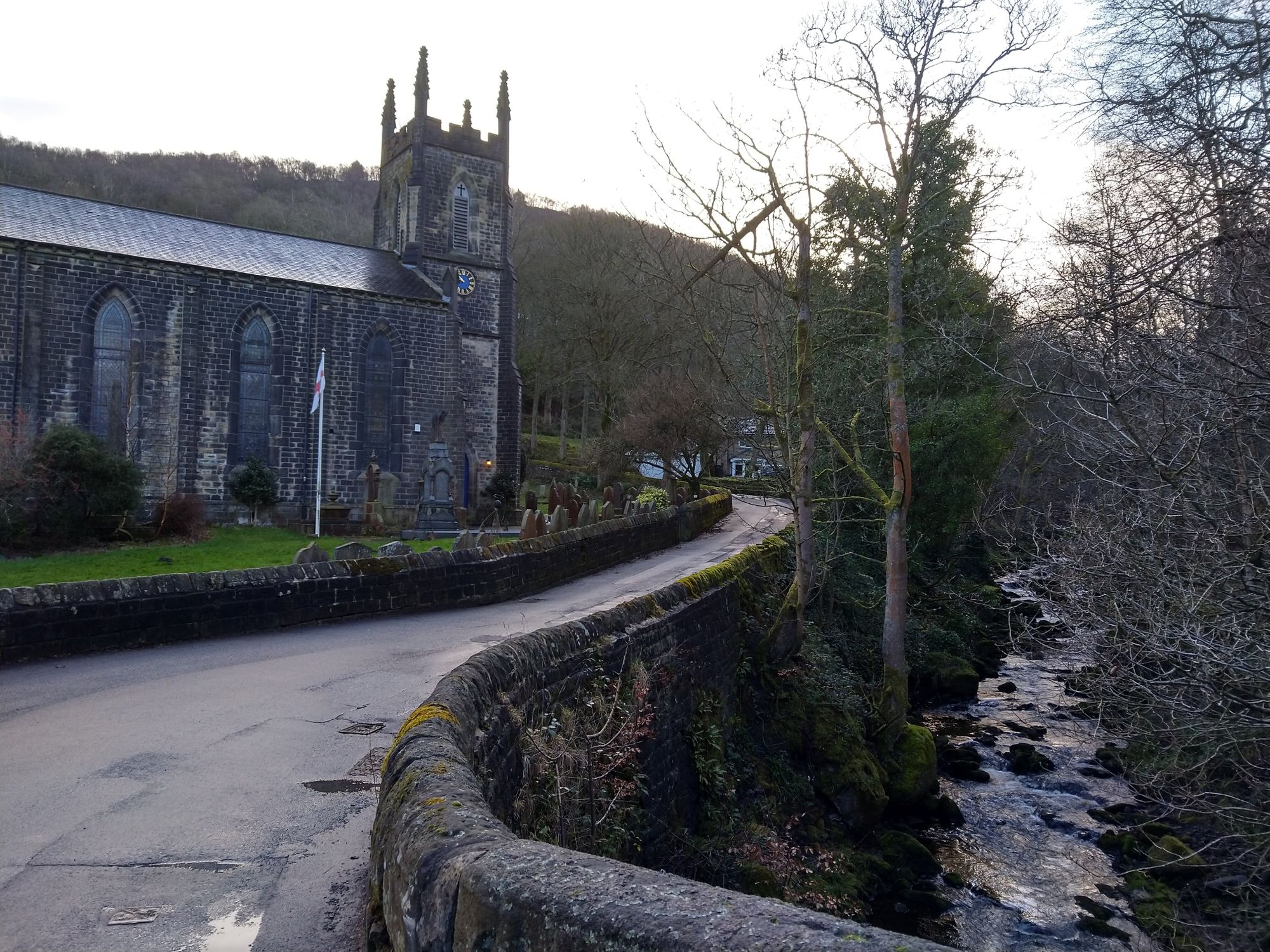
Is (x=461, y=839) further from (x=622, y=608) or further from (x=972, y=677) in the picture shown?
(x=972, y=677)

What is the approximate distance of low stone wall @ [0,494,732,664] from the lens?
8719 millimetres

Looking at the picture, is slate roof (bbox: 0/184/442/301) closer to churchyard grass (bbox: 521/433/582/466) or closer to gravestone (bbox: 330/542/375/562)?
churchyard grass (bbox: 521/433/582/466)

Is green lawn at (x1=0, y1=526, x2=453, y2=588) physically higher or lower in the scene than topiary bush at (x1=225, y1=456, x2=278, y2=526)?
lower

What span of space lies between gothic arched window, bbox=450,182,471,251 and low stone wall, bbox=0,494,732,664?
84.5 ft

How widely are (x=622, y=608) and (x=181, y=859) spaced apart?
5.39 meters

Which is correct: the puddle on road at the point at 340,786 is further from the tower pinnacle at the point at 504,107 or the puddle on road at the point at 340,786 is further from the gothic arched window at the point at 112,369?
the tower pinnacle at the point at 504,107

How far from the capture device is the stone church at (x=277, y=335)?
28516mm

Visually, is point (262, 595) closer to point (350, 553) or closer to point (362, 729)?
point (350, 553)

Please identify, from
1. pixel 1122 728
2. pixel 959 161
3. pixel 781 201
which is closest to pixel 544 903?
pixel 1122 728

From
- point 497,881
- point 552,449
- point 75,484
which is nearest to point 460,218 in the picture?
point 552,449

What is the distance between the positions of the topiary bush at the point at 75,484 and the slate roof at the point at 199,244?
9821 mm

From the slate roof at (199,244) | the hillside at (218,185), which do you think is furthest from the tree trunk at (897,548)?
the hillside at (218,185)

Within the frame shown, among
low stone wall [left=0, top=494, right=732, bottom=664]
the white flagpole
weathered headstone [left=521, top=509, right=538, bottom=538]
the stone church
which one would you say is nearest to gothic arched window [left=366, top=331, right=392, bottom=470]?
the stone church

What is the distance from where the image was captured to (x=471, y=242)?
39.2 meters
